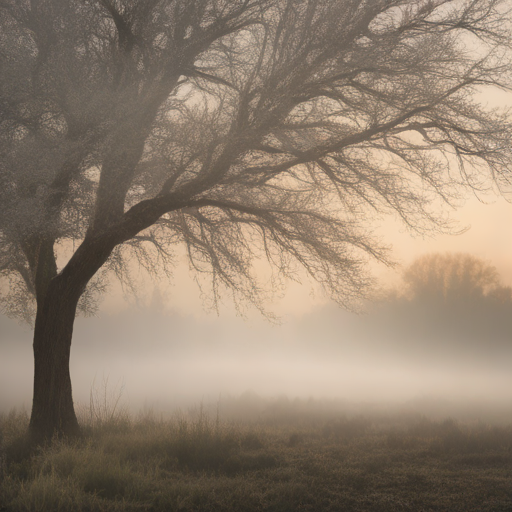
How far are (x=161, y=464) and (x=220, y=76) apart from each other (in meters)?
8.38

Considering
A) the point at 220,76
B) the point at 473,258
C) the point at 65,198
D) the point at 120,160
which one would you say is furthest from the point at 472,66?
the point at 473,258

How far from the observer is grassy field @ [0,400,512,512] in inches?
200

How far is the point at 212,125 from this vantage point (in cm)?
Result: 760

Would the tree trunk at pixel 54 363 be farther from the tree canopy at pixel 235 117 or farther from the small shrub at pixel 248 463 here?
the small shrub at pixel 248 463

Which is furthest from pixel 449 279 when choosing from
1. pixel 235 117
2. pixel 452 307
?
pixel 235 117

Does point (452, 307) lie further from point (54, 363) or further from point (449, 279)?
point (54, 363)

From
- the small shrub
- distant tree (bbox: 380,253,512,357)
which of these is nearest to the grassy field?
the small shrub

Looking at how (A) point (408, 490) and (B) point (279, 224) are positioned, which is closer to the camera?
(A) point (408, 490)

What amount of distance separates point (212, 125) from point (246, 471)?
559 cm

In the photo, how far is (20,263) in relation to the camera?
10.0m

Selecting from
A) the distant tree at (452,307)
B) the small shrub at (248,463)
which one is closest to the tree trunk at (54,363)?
the small shrub at (248,463)

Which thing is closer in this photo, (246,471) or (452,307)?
(246,471)

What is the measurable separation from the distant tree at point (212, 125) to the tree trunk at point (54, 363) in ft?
0.08

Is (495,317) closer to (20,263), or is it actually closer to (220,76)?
(220,76)
